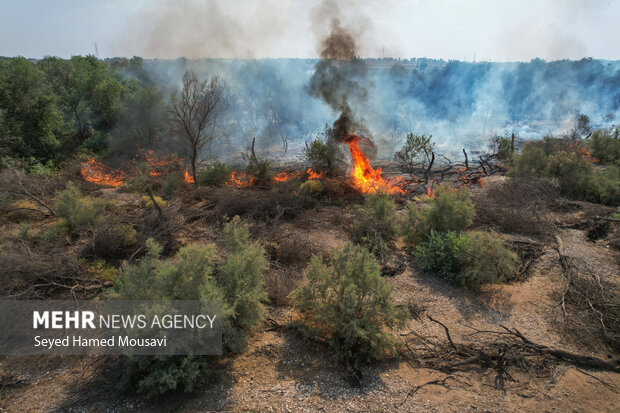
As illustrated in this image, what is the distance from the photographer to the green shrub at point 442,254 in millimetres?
6965

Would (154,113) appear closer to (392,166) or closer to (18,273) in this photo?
(392,166)

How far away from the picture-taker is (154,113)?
64.5ft

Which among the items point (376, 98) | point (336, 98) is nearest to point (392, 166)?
point (336, 98)

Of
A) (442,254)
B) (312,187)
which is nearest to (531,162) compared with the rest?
(312,187)

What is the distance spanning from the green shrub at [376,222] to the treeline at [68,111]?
13554 mm

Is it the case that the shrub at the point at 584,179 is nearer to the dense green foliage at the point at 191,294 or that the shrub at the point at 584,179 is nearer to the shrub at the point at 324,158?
the shrub at the point at 324,158

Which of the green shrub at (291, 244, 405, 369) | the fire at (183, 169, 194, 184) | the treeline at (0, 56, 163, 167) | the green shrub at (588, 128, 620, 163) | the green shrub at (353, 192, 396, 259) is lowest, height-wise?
the green shrub at (291, 244, 405, 369)

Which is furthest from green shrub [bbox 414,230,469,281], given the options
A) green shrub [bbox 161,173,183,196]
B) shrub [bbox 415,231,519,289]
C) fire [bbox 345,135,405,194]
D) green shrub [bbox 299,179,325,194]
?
green shrub [bbox 161,173,183,196]

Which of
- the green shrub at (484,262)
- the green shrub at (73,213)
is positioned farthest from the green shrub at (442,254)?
the green shrub at (73,213)

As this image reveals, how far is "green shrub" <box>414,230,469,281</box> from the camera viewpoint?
696 cm

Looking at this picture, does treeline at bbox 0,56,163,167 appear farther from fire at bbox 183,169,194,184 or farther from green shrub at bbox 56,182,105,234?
green shrub at bbox 56,182,105,234

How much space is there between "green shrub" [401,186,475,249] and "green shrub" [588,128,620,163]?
41.1 ft

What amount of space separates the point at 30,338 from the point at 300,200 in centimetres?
723

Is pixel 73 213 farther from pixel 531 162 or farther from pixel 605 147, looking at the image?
pixel 605 147
